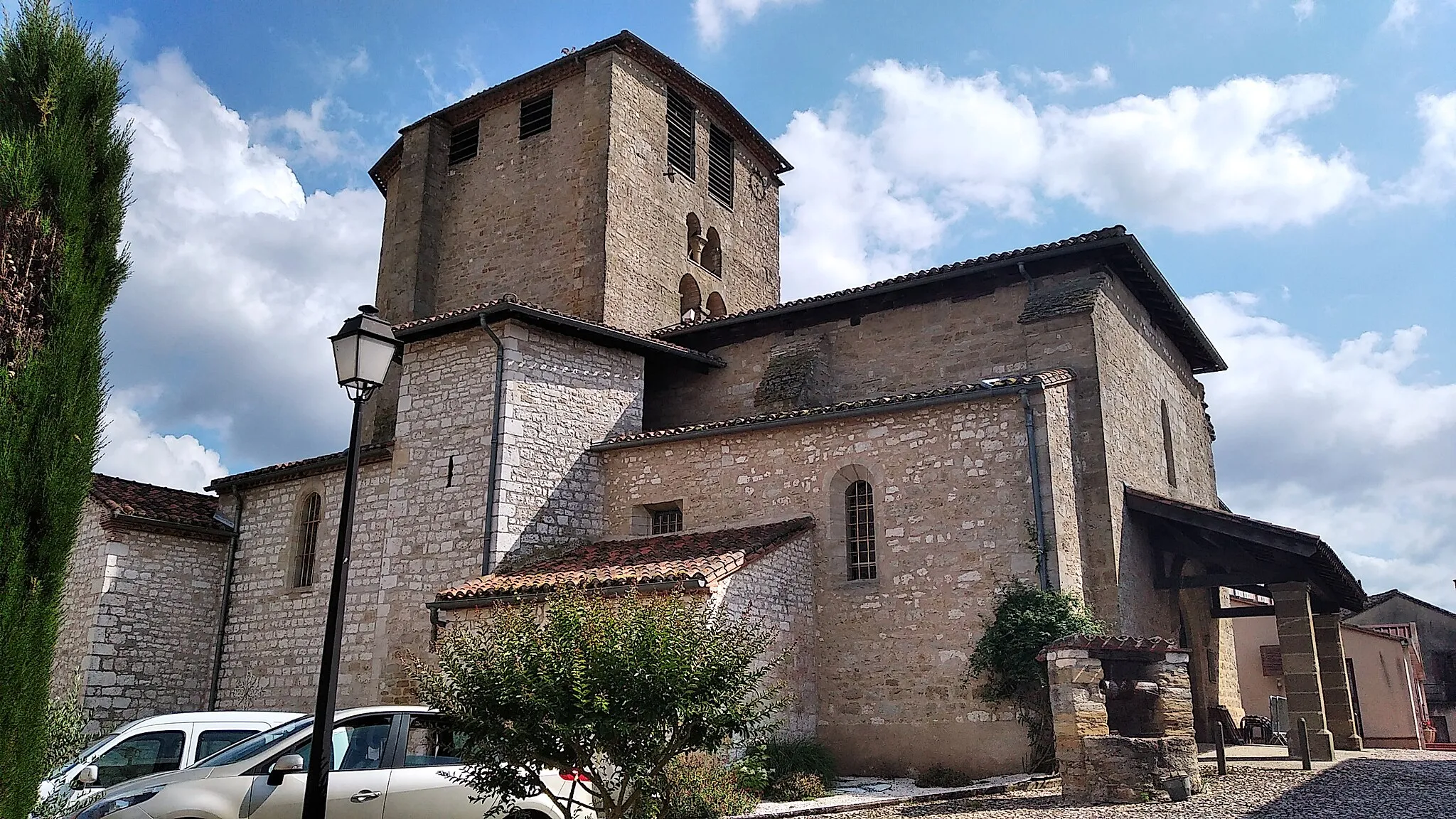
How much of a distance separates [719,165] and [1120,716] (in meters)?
17.4

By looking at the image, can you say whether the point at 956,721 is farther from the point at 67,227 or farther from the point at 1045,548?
the point at 67,227

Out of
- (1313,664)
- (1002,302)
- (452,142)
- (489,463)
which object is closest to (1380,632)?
(1313,664)

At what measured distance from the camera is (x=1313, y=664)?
1602cm

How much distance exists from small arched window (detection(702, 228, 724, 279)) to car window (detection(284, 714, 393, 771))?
17510 mm

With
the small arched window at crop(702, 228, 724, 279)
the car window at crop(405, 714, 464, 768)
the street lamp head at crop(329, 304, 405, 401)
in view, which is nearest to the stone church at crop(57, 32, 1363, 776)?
the small arched window at crop(702, 228, 724, 279)

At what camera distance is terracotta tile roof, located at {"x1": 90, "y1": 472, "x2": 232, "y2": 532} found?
59.7 feet

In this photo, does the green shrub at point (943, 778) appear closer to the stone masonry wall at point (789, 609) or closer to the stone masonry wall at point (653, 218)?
the stone masonry wall at point (789, 609)

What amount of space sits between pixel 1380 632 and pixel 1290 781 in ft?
59.0

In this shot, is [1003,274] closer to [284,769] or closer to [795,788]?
[795,788]

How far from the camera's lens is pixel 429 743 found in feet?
26.7

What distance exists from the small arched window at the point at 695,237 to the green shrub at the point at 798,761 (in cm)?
1297

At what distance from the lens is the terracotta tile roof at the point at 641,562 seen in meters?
12.7

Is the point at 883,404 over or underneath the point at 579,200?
underneath

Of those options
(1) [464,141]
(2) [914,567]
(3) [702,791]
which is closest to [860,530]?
(2) [914,567]
